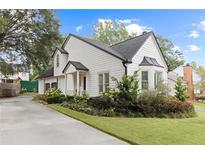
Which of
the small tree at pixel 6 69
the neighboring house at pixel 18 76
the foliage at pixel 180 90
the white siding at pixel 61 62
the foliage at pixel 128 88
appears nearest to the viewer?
the neighboring house at pixel 18 76

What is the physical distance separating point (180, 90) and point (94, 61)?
2979 mm

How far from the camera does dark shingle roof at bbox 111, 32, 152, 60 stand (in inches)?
324

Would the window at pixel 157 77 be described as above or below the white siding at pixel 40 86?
above

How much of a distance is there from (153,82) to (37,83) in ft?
12.6

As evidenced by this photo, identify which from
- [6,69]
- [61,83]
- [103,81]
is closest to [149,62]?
[103,81]

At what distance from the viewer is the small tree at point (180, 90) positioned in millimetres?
9462

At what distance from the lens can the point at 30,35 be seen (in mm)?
7430

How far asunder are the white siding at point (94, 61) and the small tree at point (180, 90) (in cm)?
207

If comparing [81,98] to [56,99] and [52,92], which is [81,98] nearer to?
[56,99]

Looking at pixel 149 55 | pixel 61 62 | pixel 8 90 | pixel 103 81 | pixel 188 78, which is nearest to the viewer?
pixel 8 90

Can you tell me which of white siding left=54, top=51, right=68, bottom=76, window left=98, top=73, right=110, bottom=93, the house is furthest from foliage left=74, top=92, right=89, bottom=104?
white siding left=54, top=51, right=68, bottom=76

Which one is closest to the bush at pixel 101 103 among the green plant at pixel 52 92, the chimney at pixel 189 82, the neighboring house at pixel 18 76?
the green plant at pixel 52 92

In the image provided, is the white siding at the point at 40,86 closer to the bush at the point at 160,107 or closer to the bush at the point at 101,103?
the bush at the point at 101,103

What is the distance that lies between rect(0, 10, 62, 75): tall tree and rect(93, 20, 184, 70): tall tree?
3.64 feet
